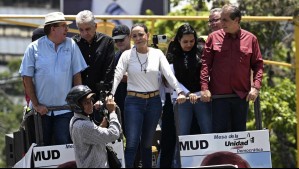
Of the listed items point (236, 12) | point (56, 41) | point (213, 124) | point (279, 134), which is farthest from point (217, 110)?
point (279, 134)

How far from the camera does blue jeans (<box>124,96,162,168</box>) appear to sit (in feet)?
40.4

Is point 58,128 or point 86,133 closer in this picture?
point 86,133

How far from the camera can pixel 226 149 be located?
40.2ft

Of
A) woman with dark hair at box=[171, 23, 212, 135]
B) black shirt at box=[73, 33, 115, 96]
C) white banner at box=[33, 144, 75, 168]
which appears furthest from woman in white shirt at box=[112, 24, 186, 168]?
white banner at box=[33, 144, 75, 168]

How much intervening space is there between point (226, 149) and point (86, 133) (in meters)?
1.89

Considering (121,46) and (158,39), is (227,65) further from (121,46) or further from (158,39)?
(121,46)

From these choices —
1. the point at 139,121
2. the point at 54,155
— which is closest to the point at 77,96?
the point at 54,155

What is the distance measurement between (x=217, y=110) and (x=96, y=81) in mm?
1401

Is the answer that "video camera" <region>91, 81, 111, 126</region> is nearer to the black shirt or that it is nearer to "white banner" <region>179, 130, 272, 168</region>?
the black shirt

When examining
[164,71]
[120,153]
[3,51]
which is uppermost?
[164,71]

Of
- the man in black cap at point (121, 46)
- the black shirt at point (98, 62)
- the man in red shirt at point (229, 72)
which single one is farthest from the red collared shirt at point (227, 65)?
the man in black cap at point (121, 46)

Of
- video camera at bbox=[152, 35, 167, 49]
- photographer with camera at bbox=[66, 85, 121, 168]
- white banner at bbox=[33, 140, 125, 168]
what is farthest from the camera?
video camera at bbox=[152, 35, 167, 49]

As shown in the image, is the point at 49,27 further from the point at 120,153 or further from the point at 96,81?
the point at 120,153

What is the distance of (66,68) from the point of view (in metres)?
12.2
